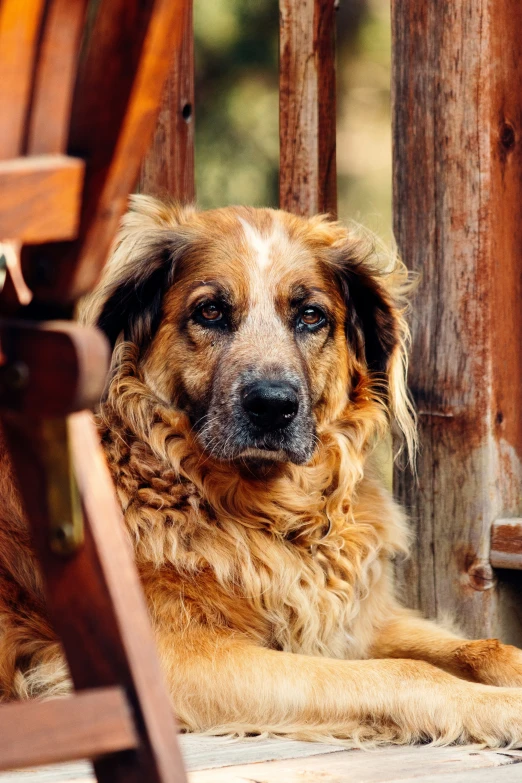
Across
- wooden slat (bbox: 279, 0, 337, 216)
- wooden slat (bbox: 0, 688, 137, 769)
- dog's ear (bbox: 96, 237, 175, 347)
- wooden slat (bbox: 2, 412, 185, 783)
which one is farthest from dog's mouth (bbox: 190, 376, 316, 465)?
wooden slat (bbox: 0, 688, 137, 769)

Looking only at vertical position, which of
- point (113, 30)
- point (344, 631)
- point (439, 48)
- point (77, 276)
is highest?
point (439, 48)

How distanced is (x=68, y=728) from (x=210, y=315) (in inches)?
76.8

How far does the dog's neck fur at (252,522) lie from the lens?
2.66m

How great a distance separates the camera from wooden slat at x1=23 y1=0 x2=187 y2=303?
99 centimetres

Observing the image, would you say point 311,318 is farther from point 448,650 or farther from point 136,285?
point 448,650

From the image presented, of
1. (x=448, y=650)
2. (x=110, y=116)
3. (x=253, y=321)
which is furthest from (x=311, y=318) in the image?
(x=110, y=116)

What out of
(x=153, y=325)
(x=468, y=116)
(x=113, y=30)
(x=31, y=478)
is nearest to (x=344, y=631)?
(x=153, y=325)

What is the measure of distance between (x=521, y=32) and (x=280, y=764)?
2133mm

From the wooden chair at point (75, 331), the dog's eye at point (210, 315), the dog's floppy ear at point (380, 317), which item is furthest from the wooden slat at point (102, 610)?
the dog's floppy ear at point (380, 317)

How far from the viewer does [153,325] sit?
292cm

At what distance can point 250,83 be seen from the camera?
7012mm

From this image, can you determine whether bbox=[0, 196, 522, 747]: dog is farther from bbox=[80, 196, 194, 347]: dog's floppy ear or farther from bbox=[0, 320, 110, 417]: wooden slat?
bbox=[0, 320, 110, 417]: wooden slat

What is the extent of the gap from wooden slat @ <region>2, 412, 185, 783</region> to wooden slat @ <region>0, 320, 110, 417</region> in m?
0.07

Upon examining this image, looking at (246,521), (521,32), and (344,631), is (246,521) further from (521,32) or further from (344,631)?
(521,32)
